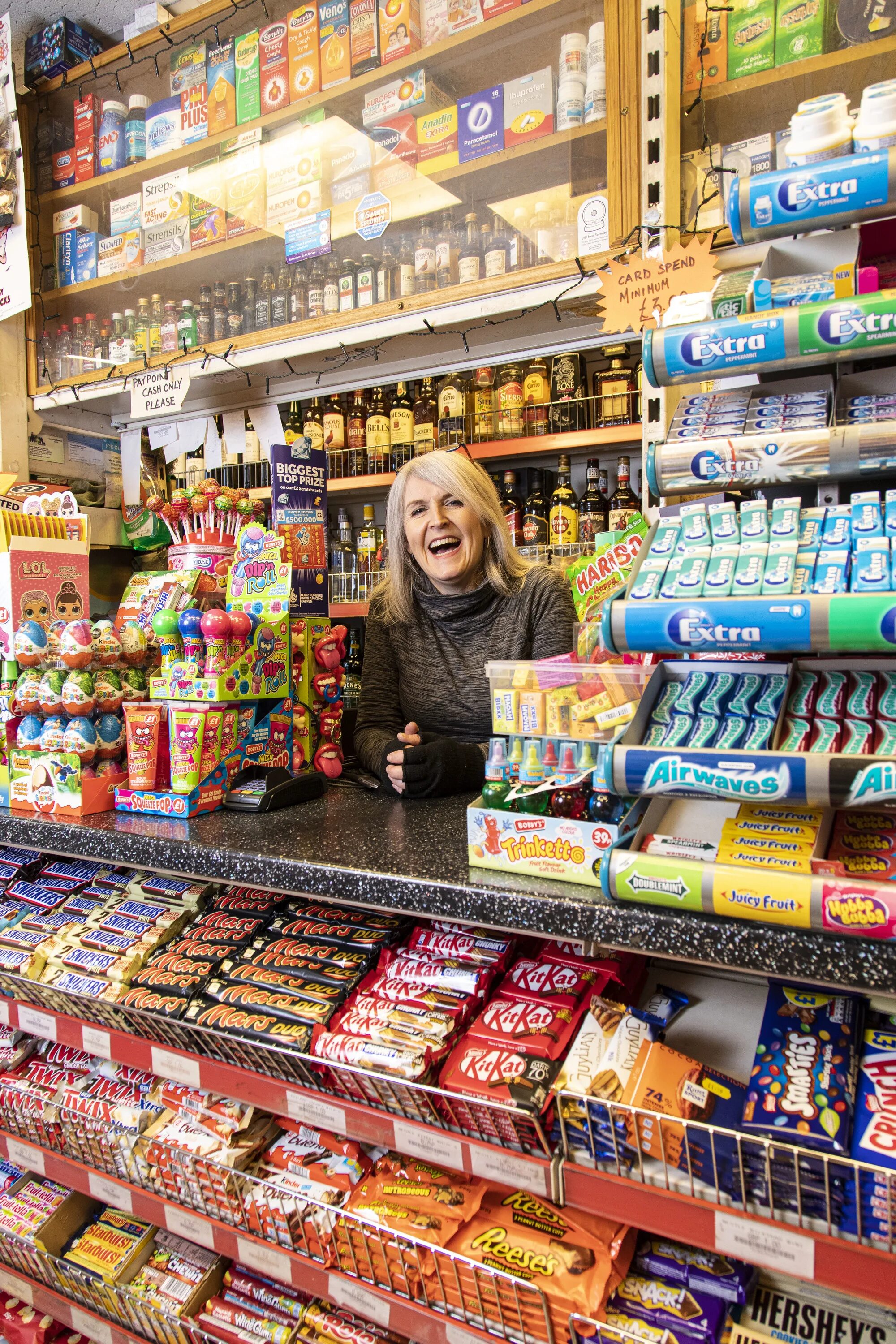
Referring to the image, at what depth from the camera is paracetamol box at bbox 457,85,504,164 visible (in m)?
2.70

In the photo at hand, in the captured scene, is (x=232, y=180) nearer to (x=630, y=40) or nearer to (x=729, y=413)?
(x=630, y=40)

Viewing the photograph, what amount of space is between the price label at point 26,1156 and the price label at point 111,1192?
189mm

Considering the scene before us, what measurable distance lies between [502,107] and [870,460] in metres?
2.40

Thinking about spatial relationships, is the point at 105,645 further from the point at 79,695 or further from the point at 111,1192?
the point at 111,1192

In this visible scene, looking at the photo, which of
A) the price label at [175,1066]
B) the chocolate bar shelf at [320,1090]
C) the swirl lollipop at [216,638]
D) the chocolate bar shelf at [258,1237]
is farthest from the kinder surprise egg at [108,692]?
the chocolate bar shelf at [258,1237]

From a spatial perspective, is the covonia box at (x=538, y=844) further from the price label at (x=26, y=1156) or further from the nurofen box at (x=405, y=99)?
the nurofen box at (x=405, y=99)

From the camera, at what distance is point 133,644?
1.75 metres

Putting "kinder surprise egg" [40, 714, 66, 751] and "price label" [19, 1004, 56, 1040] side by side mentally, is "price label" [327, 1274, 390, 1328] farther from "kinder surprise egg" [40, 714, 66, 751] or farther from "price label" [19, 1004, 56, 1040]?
"kinder surprise egg" [40, 714, 66, 751]

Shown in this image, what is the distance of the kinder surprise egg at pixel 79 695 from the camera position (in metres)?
1.61

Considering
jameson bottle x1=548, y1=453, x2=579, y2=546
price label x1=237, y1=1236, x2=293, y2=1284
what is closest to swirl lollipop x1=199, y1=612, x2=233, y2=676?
price label x1=237, y1=1236, x2=293, y2=1284

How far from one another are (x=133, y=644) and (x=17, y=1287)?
139cm

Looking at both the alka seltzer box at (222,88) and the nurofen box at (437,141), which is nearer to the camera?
the nurofen box at (437,141)

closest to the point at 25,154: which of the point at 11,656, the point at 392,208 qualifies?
the point at 392,208

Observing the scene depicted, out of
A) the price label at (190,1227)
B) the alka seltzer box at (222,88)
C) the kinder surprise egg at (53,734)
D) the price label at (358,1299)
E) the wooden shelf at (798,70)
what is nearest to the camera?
the price label at (358,1299)
